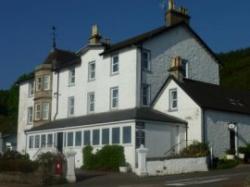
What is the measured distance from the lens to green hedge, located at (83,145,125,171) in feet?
101

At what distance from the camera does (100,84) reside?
126ft

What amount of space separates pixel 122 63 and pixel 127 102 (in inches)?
120

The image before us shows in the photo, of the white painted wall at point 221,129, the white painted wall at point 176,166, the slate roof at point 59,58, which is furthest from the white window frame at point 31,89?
the white painted wall at point 176,166

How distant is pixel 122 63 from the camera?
36.4m

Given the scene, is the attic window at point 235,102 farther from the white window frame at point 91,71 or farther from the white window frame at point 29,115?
the white window frame at point 29,115

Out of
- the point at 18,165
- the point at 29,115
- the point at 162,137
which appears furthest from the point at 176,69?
the point at 29,115

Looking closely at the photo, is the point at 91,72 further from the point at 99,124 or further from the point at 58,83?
the point at 99,124

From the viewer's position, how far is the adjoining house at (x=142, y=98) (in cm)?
3203

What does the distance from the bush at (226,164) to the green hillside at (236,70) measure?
3394cm

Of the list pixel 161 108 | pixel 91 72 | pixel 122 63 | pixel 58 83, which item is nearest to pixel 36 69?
pixel 58 83

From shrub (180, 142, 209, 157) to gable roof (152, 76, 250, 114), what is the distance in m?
2.84

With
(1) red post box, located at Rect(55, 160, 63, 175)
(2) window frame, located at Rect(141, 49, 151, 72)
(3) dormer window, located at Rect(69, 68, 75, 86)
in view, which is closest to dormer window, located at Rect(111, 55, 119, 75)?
(2) window frame, located at Rect(141, 49, 151, 72)

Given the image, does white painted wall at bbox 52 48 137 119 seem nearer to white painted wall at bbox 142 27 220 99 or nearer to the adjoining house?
the adjoining house

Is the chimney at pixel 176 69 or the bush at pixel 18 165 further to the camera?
the chimney at pixel 176 69
